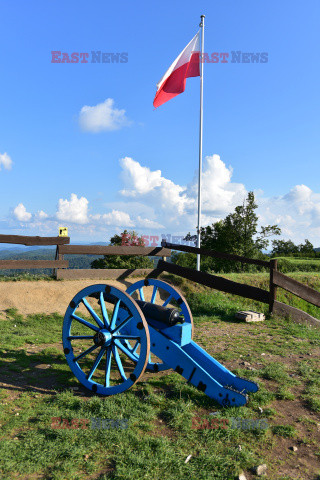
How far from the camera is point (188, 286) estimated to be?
434 inches

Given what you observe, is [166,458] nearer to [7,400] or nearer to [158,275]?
[7,400]

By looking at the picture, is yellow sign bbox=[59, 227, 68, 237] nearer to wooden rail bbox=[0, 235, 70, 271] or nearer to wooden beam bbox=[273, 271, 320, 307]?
wooden rail bbox=[0, 235, 70, 271]

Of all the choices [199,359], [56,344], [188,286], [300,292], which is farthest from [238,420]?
[188,286]

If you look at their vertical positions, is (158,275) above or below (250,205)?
below

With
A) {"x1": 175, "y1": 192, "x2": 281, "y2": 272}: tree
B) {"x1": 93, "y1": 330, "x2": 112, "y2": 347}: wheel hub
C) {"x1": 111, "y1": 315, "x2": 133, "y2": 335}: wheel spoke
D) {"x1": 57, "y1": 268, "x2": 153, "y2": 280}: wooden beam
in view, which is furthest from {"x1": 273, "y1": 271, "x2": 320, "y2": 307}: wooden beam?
{"x1": 175, "y1": 192, "x2": 281, "y2": 272}: tree

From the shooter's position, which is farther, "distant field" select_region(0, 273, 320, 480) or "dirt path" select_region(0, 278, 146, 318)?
"dirt path" select_region(0, 278, 146, 318)

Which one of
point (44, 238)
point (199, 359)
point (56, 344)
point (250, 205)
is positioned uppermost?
point (250, 205)

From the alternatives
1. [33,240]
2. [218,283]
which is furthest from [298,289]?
[33,240]

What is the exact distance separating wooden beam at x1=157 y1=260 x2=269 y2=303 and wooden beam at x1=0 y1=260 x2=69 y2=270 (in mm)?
3337

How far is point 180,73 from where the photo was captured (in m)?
13.4

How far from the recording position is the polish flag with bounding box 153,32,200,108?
525 inches

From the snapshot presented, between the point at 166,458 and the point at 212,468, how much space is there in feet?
1.28

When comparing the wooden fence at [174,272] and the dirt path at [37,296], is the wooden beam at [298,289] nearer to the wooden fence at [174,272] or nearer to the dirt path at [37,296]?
the wooden fence at [174,272]

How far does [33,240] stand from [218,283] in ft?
18.8
